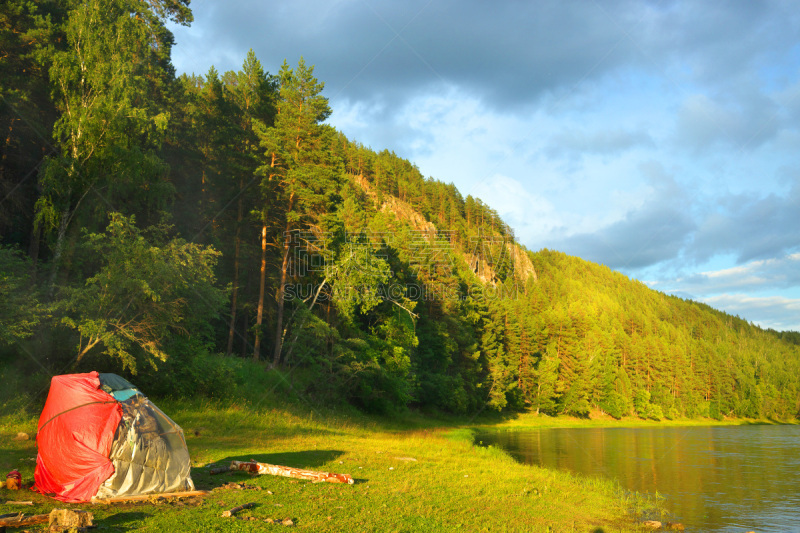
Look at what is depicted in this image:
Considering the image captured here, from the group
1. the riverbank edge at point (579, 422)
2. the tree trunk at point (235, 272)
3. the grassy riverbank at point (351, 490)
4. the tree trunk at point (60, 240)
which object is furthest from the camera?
the riverbank edge at point (579, 422)

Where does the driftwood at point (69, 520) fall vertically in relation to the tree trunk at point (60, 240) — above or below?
below

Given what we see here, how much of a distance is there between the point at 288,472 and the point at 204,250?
13.4 metres

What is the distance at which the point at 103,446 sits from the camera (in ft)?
32.8

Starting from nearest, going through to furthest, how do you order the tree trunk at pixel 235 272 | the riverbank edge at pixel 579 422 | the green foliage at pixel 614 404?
the tree trunk at pixel 235 272 → the riverbank edge at pixel 579 422 → the green foliage at pixel 614 404

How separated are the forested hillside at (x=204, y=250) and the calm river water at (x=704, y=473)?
1520 centimetres

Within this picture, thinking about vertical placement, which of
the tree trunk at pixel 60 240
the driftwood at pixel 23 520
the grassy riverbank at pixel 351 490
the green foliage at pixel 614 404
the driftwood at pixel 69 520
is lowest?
the green foliage at pixel 614 404

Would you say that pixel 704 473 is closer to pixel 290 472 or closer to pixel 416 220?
pixel 290 472

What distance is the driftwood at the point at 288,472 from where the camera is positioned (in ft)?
43.3

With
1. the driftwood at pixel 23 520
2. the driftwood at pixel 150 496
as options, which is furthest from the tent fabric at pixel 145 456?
the driftwood at pixel 23 520

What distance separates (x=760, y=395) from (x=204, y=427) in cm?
11682

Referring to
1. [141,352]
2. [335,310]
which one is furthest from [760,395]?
[141,352]

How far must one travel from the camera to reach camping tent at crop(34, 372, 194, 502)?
32.5 ft

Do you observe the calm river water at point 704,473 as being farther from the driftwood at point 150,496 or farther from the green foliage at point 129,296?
the green foliage at point 129,296

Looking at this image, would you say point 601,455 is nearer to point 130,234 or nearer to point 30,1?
point 130,234
